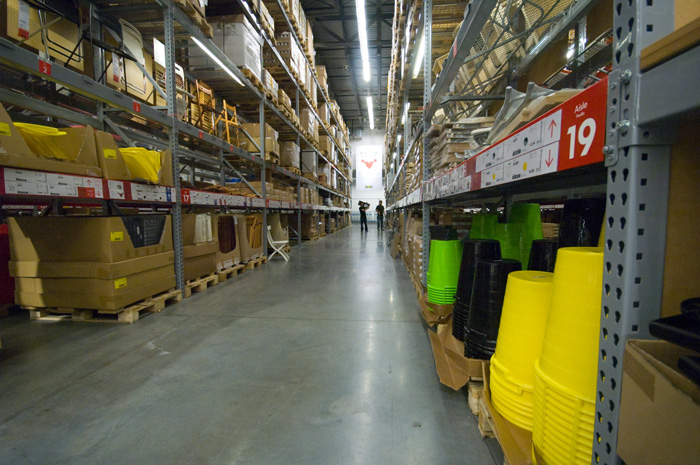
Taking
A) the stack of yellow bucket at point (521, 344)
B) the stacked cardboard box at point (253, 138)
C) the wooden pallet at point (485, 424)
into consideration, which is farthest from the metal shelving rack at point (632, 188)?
the stacked cardboard box at point (253, 138)

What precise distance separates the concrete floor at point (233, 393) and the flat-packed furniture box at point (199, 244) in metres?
0.85

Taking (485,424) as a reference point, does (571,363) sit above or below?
above

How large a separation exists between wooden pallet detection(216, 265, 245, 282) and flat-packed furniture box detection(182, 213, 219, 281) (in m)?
0.11

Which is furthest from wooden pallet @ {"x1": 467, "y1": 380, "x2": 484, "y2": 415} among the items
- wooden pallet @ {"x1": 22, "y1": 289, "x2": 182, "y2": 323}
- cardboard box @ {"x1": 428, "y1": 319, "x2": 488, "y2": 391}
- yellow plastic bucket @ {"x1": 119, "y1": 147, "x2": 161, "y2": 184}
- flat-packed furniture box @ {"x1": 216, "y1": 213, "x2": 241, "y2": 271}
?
flat-packed furniture box @ {"x1": 216, "y1": 213, "x2": 241, "y2": 271}

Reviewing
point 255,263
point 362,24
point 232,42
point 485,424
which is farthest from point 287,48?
point 485,424

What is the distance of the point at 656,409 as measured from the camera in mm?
480

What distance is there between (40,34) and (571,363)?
4.66 metres

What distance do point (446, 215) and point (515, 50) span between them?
64.6 inches

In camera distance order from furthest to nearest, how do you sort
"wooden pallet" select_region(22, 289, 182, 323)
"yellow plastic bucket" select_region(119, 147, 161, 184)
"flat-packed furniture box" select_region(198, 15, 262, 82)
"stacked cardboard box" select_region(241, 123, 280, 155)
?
"stacked cardboard box" select_region(241, 123, 280, 155) < "flat-packed furniture box" select_region(198, 15, 262, 82) < "yellow plastic bucket" select_region(119, 147, 161, 184) < "wooden pallet" select_region(22, 289, 182, 323)

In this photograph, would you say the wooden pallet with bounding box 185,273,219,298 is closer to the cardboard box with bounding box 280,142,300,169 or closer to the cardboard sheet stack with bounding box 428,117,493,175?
the cardboard sheet stack with bounding box 428,117,493,175

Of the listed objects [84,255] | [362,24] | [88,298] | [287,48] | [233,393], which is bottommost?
[233,393]

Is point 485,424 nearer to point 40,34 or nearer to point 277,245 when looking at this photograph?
point 40,34

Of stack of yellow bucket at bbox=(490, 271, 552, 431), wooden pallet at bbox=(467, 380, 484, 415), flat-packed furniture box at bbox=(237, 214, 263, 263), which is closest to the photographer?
stack of yellow bucket at bbox=(490, 271, 552, 431)

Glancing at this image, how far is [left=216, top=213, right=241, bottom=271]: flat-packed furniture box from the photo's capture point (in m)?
4.21
